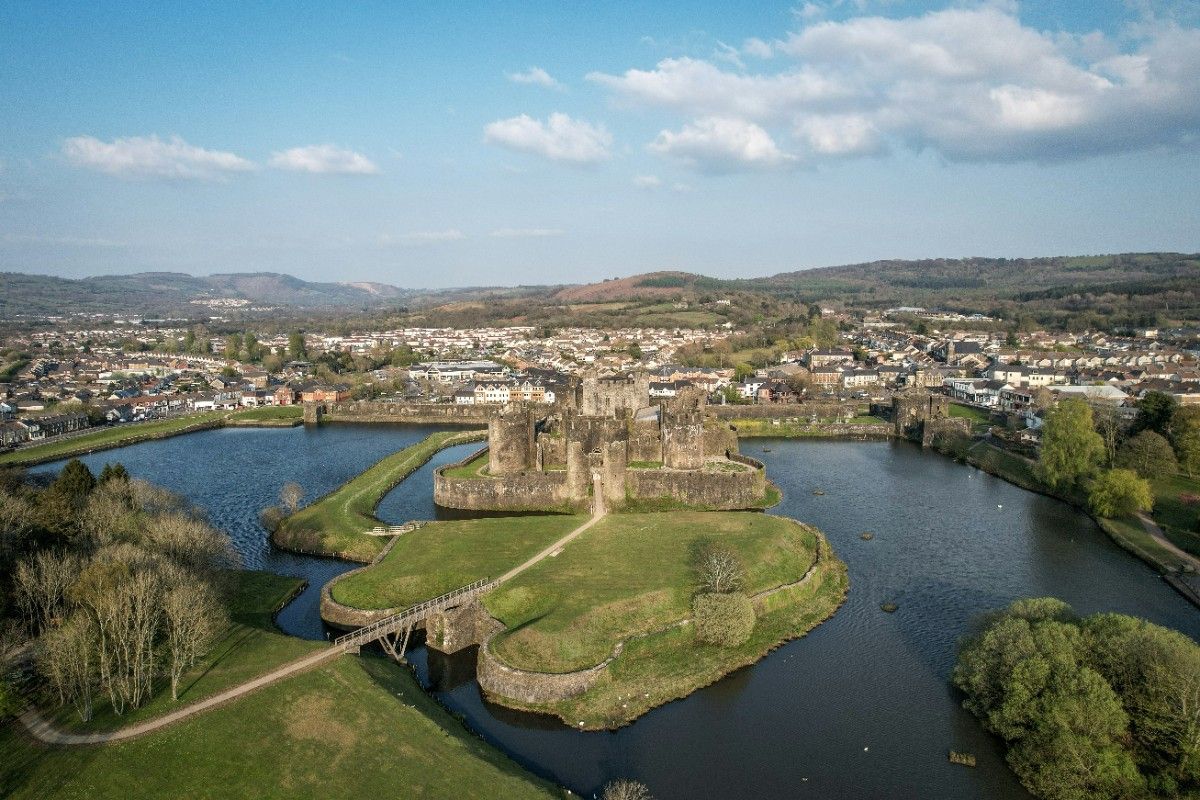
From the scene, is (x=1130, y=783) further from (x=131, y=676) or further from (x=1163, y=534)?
(x=131, y=676)

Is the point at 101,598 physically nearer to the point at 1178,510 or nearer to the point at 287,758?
the point at 287,758

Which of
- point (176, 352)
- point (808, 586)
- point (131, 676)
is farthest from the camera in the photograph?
point (176, 352)

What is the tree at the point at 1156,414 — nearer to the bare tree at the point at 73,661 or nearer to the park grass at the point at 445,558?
the park grass at the point at 445,558

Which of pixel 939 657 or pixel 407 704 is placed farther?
pixel 939 657

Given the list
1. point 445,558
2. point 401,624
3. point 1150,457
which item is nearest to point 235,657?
point 401,624

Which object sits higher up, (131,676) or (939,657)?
(131,676)

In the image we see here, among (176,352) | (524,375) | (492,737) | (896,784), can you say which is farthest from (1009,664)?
(176,352)

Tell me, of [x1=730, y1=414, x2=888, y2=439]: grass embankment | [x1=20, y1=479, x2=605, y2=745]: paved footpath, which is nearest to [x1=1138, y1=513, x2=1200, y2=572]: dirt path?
[x1=730, y1=414, x2=888, y2=439]: grass embankment
